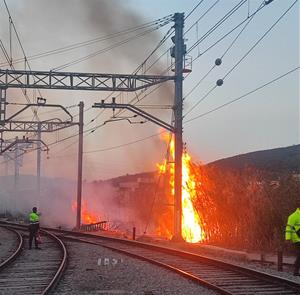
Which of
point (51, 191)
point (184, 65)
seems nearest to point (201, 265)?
point (184, 65)

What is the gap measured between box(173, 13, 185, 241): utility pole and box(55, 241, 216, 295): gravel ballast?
840 centimetres

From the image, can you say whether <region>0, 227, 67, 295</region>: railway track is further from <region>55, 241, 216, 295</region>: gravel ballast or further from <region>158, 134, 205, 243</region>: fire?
<region>158, 134, 205, 243</region>: fire

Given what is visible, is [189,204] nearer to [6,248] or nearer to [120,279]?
[6,248]

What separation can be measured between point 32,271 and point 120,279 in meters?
3.31

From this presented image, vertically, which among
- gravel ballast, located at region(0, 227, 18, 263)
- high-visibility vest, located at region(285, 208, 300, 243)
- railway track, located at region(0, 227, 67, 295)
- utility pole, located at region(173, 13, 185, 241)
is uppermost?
utility pole, located at region(173, 13, 185, 241)

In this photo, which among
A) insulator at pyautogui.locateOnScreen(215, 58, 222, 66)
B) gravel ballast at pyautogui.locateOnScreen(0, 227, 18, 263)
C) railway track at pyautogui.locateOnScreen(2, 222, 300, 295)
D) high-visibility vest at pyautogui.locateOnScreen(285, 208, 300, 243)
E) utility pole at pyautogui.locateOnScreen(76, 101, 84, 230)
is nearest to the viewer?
railway track at pyautogui.locateOnScreen(2, 222, 300, 295)

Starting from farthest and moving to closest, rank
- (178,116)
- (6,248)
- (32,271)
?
1. (178,116)
2. (6,248)
3. (32,271)

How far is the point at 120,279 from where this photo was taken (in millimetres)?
14609

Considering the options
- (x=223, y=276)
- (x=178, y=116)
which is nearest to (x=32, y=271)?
(x=223, y=276)

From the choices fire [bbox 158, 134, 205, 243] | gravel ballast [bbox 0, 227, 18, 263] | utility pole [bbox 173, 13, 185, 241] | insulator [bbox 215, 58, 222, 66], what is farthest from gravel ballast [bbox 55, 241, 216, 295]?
fire [bbox 158, 134, 205, 243]

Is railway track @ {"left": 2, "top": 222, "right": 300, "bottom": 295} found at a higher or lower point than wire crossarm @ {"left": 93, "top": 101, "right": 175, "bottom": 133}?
lower

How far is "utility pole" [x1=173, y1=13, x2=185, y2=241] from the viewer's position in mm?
28297

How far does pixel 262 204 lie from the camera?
23719mm

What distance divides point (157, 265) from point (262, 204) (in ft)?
24.8
